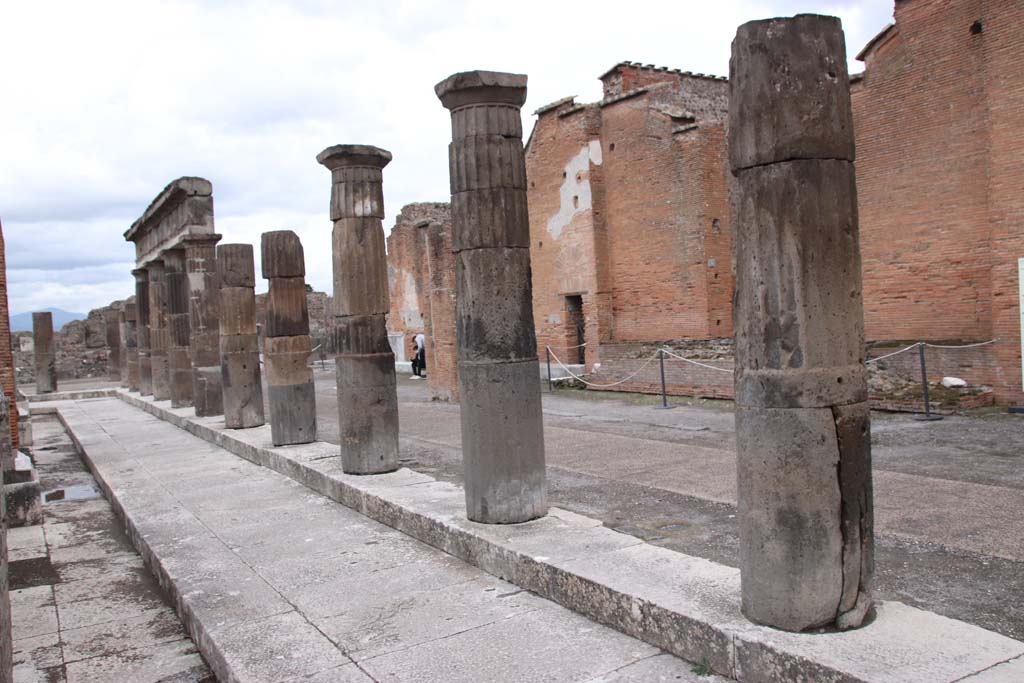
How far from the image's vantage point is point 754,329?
355cm

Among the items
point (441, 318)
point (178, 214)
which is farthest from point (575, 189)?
point (178, 214)

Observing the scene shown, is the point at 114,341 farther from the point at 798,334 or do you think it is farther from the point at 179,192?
the point at 798,334

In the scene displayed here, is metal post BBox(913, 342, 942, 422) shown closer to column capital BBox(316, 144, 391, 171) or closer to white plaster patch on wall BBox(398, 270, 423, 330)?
column capital BBox(316, 144, 391, 171)

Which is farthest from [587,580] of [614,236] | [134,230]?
Result: [134,230]

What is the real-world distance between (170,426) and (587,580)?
512 inches

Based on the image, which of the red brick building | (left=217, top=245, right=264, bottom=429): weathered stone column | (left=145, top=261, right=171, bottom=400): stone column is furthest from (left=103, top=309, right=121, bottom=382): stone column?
(left=217, top=245, right=264, bottom=429): weathered stone column

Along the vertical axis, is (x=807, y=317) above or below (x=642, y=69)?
below

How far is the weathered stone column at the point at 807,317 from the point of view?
340 cm

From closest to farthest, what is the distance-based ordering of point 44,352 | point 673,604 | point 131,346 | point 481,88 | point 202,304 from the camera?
point 673,604 → point 481,88 → point 202,304 → point 131,346 → point 44,352

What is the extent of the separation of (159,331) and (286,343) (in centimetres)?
1086

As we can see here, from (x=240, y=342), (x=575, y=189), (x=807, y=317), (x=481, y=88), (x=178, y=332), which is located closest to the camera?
(x=807, y=317)

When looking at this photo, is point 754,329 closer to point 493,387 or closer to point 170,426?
point 493,387

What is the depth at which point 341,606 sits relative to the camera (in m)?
4.84

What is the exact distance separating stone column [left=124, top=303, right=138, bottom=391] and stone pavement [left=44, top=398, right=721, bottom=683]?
17.3m
